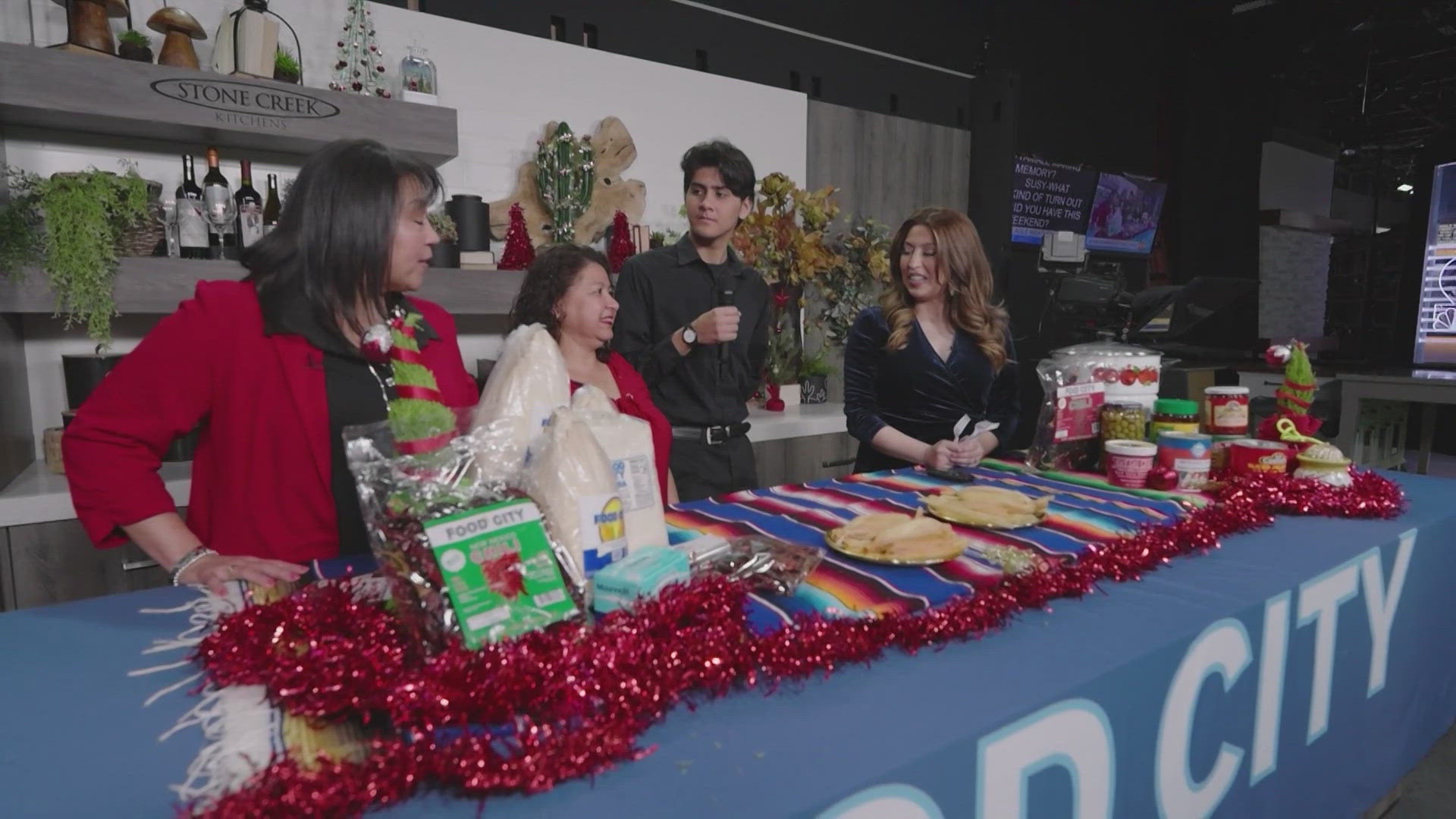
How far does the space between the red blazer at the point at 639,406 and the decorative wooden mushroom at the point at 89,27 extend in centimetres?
171

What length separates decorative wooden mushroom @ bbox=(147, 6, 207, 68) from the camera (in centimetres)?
227

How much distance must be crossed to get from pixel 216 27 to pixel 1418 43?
27.2ft

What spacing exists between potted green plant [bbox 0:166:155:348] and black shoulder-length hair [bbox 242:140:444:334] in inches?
48.3

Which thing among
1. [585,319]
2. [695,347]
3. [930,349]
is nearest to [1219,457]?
[930,349]

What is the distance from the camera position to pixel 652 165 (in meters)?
3.63

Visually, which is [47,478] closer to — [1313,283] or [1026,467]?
[1026,467]

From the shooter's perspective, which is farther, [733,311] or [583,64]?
[583,64]

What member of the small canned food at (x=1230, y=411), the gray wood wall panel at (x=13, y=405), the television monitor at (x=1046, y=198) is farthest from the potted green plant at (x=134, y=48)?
the television monitor at (x=1046, y=198)

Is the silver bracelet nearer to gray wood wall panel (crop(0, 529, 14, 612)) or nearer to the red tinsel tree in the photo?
gray wood wall panel (crop(0, 529, 14, 612))

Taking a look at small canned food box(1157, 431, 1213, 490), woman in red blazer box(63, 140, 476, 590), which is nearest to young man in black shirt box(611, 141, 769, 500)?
woman in red blazer box(63, 140, 476, 590)

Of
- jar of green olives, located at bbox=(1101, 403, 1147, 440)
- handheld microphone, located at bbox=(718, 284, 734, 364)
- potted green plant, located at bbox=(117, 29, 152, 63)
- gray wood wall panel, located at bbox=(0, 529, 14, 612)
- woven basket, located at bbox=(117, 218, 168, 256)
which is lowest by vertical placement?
gray wood wall panel, located at bbox=(0, 529, 14, 612)

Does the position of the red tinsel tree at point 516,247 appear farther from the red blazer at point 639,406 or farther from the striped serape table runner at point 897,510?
the striped serape table runner at point 897,510

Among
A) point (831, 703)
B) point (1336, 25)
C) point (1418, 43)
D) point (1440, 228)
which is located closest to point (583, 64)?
point (831, 703)

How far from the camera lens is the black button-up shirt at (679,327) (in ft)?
7.72
